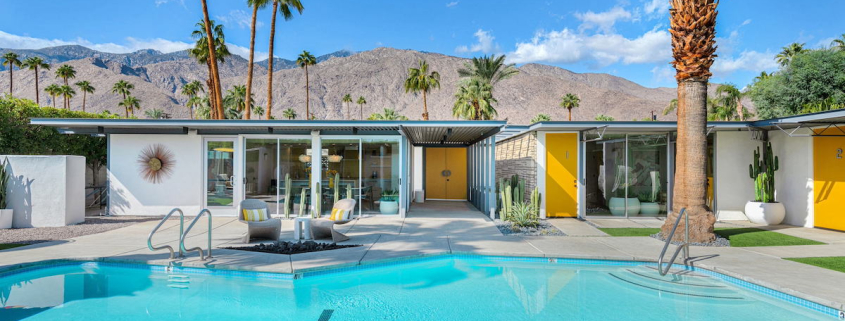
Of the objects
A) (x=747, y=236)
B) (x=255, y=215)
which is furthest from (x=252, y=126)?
(x=747, y=236)

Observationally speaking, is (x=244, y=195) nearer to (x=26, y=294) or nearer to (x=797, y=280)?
(x=26, y=294)

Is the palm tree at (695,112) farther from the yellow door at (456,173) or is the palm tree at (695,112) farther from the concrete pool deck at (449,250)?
the yellow door at (456,173)

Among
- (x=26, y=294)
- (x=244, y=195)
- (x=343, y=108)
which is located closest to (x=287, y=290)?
(x=26, y=294)

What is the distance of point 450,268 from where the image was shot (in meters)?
6.71

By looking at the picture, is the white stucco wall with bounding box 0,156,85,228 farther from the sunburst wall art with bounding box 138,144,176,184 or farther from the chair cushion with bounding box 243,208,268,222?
the chair cushion with bounding box 243,208,268,222

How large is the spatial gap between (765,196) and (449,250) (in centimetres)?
824

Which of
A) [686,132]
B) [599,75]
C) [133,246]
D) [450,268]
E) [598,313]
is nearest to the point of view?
[598,313]

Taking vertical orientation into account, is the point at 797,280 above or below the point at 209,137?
below

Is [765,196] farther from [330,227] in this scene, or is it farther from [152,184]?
[152,184]

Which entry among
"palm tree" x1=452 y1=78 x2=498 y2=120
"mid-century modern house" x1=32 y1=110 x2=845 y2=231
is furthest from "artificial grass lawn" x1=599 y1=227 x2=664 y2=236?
"palm tree" x1=452 y1=78 x2=498 y2=120

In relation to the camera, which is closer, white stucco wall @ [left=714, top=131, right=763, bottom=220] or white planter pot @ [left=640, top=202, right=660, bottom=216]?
Result: white stucco wall @ [left=714, top=131, right=763, bottom=220]

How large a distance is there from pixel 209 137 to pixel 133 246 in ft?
15.5

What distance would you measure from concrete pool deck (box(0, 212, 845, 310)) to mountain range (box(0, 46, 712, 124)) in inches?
3121

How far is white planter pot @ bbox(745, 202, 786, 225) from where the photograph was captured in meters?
10.1
